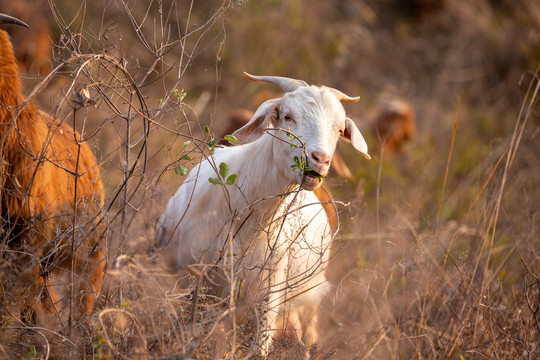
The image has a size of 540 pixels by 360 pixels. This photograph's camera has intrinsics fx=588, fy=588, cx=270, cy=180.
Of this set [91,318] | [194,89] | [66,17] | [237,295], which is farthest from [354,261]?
[66,17]

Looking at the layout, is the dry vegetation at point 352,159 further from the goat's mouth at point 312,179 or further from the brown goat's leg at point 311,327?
the goat's mouth at point 312,179

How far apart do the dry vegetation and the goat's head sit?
390mm

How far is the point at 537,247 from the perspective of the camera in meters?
4.75

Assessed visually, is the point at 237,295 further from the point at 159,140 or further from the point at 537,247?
the point at 159,140

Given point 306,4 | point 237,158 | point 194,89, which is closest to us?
point 237,158

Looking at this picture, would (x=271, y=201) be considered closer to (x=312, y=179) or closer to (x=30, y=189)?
(x=312, y=179)

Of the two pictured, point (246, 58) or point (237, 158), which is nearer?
point (237, 158)

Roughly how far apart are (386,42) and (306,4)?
7.87 feet

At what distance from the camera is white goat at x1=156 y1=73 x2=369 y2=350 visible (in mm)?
3500

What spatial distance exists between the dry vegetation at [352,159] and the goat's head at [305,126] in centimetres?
39

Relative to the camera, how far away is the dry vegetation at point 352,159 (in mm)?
3055

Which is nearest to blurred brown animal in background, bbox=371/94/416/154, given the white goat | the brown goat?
the white goat

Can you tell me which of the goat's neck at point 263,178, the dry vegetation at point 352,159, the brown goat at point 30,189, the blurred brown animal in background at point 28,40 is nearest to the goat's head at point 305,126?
the goat's neck at point 263,178

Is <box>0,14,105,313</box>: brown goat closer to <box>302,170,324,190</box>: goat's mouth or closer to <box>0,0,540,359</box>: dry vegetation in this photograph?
<box>0,0,540,359</box>: dry vegetation
